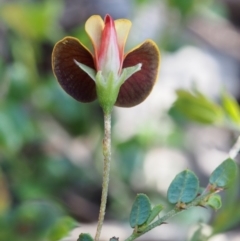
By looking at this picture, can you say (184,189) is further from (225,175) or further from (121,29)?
(121,29)

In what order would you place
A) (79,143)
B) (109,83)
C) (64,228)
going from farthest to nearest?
1. (79,143)
2. (64,228)
3. (109,83)

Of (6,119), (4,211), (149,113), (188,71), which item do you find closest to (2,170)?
(6,119)

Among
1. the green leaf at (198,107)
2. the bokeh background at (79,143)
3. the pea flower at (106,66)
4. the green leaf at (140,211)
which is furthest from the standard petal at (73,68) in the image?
the bokeh background at (79,143)

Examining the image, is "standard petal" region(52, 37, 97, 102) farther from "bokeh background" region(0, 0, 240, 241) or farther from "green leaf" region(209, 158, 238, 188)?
"bokeh background" region(0, 0, 240, 241)

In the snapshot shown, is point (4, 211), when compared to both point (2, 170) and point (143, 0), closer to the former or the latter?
point (2, 170)

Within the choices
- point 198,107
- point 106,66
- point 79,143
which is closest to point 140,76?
point 106,66

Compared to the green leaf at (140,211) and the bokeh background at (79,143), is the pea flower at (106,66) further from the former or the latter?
the bokeh background at (79,143)

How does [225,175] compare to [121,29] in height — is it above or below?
below
